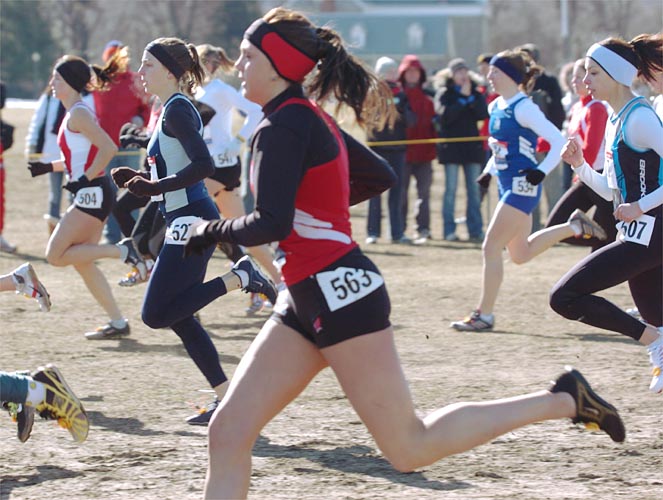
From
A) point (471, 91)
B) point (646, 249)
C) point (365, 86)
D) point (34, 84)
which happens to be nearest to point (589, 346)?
point (646, 249)

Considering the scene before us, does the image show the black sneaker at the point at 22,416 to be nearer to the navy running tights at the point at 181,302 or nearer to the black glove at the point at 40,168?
the navy running tights at the point at 181,302

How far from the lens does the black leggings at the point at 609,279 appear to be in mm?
5988

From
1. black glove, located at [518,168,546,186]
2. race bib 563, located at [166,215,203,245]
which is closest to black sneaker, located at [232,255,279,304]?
race bib 563, located at [166,215,203,245]

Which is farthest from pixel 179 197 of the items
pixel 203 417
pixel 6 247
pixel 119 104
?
pixel 6 247

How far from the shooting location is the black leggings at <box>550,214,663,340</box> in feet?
19.6

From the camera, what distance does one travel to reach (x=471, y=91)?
1482 centimetres

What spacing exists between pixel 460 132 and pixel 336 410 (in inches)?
349

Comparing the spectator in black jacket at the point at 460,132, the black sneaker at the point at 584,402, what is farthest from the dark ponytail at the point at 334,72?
the spectator in black jacket at the point at 460,132

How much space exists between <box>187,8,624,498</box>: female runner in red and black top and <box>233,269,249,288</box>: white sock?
283 cm

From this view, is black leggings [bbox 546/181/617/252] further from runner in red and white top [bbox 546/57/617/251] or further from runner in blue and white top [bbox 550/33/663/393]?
runner in blue and white top [bbox 550/33/663/393]

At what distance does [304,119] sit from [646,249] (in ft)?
9.14

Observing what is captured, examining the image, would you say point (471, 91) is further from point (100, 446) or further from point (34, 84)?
point (34, 84)

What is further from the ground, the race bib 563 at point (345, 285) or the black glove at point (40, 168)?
the race bib 563 at point (345, 285)

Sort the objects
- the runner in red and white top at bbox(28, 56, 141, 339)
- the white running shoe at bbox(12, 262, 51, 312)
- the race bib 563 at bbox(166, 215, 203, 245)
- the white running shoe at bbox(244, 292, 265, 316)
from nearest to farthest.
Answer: the race bib 563 at bbox(166, 215, 203, 245) → the white running shoe at bbox(12, 262, 51, 312) → the runner in red and white top at bbox(28, 56, 141, 339) → the white running shoe at bbox(244, 292, 265, 316)
